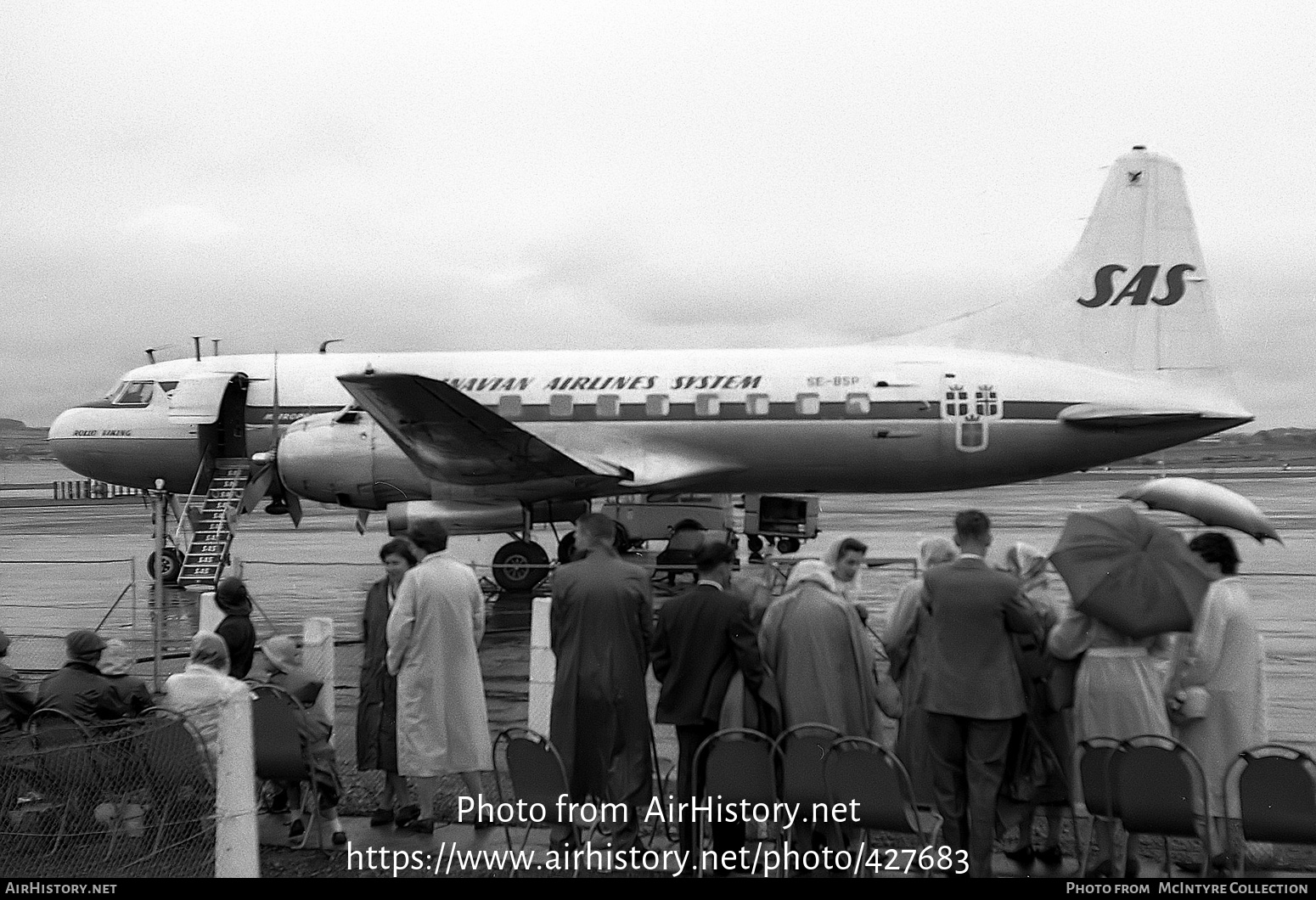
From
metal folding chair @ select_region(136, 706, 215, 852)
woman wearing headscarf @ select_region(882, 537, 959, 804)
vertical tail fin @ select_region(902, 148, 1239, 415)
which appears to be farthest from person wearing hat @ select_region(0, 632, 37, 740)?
vertical tail fin @ select_region(902, 148, 1239, 415)

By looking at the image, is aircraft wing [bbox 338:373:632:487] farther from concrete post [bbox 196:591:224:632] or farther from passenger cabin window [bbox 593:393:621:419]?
concrete post [bbox 196:591:224:632]

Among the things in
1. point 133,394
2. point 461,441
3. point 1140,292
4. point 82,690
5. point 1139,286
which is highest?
point 1139,286

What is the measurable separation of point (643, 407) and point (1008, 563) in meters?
11.8

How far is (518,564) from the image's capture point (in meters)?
17.2

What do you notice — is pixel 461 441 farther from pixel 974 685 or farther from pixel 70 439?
pixel 974 685

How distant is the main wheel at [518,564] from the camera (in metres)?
17.1

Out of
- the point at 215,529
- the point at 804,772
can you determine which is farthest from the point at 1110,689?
the point at 215,529

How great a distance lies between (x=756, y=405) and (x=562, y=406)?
11.0ft

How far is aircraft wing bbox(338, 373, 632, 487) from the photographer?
15.3 metres

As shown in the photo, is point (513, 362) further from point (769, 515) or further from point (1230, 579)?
point (1230, 579)

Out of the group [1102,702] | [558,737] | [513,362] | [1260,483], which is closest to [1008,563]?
[1102,702]

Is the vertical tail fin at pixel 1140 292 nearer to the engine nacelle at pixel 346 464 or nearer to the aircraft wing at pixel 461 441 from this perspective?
the aircraft wing at pixel 461 441

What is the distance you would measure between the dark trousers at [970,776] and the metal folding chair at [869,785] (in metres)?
0.53

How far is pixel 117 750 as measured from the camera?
6.08m
